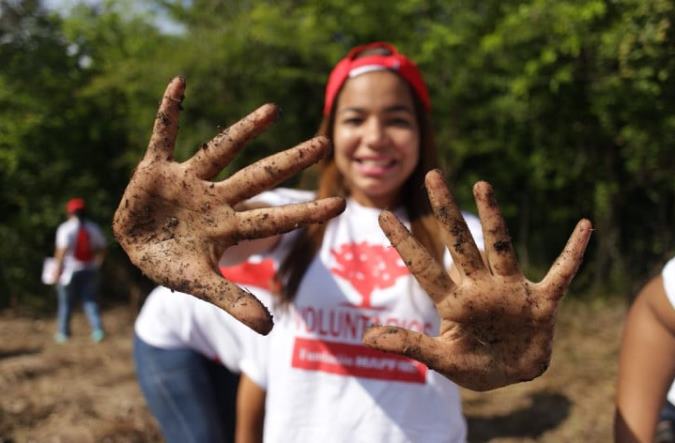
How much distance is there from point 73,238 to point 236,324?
4954mm

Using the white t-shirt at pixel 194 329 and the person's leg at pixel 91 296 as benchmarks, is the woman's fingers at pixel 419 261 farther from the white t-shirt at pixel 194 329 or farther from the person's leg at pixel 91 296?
the person's leg at pixel 91 296

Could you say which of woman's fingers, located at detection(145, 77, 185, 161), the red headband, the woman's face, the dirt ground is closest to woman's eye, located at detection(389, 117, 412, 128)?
the woman's face

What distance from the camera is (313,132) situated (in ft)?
25.2

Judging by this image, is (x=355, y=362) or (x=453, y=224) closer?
(x=453, y=224)

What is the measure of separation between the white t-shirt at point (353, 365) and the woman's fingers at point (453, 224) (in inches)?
15.5

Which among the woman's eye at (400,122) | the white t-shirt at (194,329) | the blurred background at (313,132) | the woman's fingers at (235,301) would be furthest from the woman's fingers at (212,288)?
the blurred background at (313,132)

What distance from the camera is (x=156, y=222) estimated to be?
1123mm

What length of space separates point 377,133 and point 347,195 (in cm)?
24

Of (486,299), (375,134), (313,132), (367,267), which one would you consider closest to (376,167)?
(375,134)

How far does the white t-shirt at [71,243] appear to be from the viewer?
6.03 m

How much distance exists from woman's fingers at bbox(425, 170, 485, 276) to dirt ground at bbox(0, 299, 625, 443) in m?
3.28

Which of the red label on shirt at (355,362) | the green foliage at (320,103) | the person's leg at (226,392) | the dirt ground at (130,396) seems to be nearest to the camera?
the red label on shirt at (355,362)

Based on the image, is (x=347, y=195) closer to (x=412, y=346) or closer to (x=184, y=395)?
(x=412, y=346)

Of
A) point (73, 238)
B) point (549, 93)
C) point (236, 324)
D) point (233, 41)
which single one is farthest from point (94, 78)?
point (236, 324)
